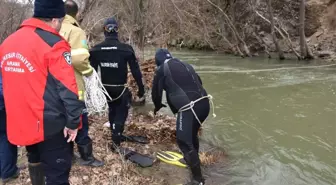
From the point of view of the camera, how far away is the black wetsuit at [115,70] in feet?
14.8

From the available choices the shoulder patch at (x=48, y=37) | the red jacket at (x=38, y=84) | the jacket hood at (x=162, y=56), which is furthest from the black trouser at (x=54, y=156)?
the jacket hood at (x=162, y=56)

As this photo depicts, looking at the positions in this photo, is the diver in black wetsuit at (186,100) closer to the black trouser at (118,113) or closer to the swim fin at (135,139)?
the black trouser at (118,113)

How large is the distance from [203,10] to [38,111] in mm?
20900

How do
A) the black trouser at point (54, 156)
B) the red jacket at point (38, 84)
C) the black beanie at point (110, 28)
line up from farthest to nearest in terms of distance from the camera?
the black beanie at point (110, 28) → the black trouser at point (54, 156) → the red jacket at point (38, 84)

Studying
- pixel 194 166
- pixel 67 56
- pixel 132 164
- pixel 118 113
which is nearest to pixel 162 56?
pixel 118 113

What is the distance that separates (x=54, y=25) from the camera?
2.71m

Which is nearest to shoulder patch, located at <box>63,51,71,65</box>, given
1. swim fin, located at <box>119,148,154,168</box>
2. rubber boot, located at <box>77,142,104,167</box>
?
rubber boot, located at <box>77,142,104,167</box>

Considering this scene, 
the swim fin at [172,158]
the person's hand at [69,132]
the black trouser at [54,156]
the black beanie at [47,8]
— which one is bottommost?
the swim fin at [172,158]

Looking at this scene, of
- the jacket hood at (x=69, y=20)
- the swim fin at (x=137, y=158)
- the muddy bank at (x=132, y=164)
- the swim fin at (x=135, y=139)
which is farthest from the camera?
the swim fin at (x=135, y=139)

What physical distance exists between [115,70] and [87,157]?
1249 mm

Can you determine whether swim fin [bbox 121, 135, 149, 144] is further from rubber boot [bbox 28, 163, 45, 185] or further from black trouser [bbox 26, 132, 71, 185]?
black trouser [bbox 26, 132, 71, 185]

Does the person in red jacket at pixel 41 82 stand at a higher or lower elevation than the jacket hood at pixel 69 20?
lower

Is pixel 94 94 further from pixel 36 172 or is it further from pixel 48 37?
pixel 48 37

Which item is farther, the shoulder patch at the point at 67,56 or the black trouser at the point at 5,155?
the black trouser at the point at 5,155
